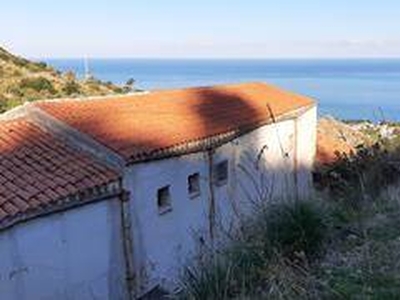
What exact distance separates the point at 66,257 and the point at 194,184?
4763 mm

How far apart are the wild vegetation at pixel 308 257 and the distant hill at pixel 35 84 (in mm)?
23720

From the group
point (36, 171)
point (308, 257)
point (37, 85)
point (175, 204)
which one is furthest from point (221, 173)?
point (37, 85)

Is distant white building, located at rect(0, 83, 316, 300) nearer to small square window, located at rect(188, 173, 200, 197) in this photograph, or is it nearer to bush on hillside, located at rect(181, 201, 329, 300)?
small square window, located at rect(188, 173, 200, 197)

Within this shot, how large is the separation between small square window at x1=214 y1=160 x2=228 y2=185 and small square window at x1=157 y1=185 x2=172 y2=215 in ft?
7.56

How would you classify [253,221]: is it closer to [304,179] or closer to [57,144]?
[57,144]

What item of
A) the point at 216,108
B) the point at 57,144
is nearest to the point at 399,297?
the point at 57,144

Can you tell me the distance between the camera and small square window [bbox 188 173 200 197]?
51.9ft

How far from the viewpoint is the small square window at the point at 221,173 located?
17066 mm

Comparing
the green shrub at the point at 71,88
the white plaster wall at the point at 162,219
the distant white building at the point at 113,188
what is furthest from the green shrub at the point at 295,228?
the green shrub at the point at 71,88

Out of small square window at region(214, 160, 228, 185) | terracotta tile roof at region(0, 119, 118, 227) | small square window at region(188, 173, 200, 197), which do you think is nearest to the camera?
terracotta tile roof at region(0, 119, 118, 227)

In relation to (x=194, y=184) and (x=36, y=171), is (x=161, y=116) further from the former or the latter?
(x=36, y=171)

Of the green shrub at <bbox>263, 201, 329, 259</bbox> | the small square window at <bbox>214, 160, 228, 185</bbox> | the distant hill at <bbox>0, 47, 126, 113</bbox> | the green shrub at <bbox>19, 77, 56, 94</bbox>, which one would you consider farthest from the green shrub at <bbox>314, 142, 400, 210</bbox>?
the green shrub at <bbox>19, 77, 56, 94</bbox>

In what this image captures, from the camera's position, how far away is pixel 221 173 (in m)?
17.3

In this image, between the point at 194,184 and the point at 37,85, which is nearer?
the point at 194,184
